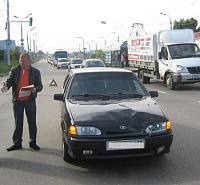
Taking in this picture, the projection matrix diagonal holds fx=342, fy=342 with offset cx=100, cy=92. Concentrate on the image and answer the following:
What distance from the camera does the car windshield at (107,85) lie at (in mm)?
6027

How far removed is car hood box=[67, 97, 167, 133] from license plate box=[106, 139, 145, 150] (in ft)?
0.49

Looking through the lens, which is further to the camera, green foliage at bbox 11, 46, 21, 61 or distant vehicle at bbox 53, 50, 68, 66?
green foliage at bbox 11, 46, 21, 61

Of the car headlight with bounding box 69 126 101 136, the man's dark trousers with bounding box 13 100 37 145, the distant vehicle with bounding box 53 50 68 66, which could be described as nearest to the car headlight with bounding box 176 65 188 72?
the man's dark trousers with bounding box 13 100 37 145

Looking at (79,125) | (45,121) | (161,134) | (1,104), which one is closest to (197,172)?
(161,134)

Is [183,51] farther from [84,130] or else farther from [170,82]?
[84,130]

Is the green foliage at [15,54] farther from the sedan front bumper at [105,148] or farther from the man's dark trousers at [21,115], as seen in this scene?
the sedan front bumper at [105,148]

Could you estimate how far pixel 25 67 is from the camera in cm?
593

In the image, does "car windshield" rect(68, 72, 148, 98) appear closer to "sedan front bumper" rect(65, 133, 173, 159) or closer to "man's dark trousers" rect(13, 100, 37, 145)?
"man's dark trousers" rect(13, 100, 37, 145)

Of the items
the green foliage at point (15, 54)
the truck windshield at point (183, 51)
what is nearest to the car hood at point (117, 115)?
the truck windshield at point (183, 51)

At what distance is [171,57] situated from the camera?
16969 millimetres

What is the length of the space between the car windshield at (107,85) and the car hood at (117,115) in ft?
1.97

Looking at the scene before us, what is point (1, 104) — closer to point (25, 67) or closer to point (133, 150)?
point (25, 67)

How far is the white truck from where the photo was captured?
54.2 ft

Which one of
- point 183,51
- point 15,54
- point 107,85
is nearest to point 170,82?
point 183,51
